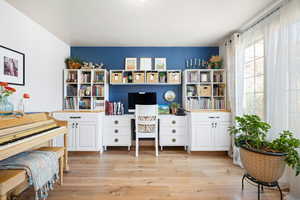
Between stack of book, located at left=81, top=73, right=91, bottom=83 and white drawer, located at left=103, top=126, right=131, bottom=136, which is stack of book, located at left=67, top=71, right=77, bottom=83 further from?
white drawer, located at left=103, top=126, right=131, bottom=136

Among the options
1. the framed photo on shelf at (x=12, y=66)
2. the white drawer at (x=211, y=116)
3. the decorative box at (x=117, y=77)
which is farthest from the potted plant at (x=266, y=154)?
the framed photo on shelf at (x=12, y=66)

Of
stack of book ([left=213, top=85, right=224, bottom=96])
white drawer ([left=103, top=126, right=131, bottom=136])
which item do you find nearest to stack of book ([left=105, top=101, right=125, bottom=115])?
white drawer ([left=103, top=126, right=131, bottom=136])

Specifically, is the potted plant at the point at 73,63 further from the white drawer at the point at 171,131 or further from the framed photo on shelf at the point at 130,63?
the white drawer at the point at 171,131

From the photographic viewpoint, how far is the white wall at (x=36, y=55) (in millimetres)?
1915

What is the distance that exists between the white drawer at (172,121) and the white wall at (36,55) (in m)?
2.20

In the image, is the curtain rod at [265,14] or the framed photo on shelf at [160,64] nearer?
the curtain rod at [265,14]

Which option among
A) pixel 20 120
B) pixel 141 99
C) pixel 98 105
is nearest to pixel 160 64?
pixel 141 99

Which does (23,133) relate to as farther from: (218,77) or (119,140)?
(218,77)

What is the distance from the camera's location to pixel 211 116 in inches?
112

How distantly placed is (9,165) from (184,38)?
3.16m

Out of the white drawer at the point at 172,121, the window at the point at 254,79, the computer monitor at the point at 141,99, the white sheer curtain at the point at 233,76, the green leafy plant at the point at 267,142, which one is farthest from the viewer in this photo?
the computer monitor at the point at 141,99

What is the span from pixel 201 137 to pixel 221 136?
0.39 m

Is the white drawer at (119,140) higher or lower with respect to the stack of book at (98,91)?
lower

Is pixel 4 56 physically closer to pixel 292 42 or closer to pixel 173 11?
pixel 173 11
